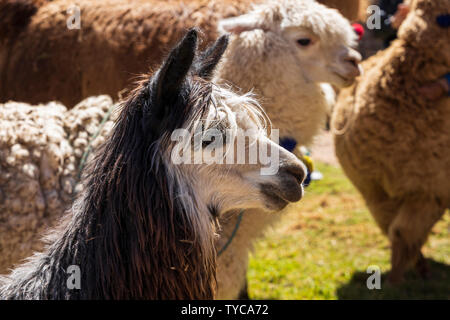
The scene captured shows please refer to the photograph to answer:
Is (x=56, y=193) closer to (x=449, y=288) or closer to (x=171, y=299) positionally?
(x=171, y=299)

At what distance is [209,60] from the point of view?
178cm

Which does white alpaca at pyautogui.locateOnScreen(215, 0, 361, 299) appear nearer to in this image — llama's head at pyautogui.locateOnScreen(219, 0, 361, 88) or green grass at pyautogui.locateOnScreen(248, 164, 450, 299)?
llama's head at pyautogui.locateOnScreen(219, 0, 361, 88)

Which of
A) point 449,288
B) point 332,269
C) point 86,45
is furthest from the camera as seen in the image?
point 332,269

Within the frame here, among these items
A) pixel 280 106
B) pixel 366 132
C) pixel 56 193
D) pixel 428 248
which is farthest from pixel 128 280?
pixel 428 248

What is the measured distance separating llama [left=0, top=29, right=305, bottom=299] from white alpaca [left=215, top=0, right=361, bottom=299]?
1031mm

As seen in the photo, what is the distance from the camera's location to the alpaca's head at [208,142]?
4.92 feet

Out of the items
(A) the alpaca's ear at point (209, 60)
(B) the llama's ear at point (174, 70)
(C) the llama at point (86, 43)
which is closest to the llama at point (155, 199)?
(B) the llama's ear at point (174, 70)

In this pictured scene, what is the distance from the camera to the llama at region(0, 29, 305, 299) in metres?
1.52

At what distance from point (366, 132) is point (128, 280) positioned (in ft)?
8.92

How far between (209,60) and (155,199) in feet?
1.79

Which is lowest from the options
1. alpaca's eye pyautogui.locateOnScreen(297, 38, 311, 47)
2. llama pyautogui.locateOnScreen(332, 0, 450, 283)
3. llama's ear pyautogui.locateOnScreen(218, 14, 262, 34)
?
llama pyautogui.locateOnScreen(332, 0, 450, 283)

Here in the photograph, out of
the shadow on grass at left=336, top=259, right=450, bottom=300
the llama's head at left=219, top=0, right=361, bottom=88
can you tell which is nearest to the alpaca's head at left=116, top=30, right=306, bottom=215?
the llama's head at left=219, top=0, right=361, bottom=88

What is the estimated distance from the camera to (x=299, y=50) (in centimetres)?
276
